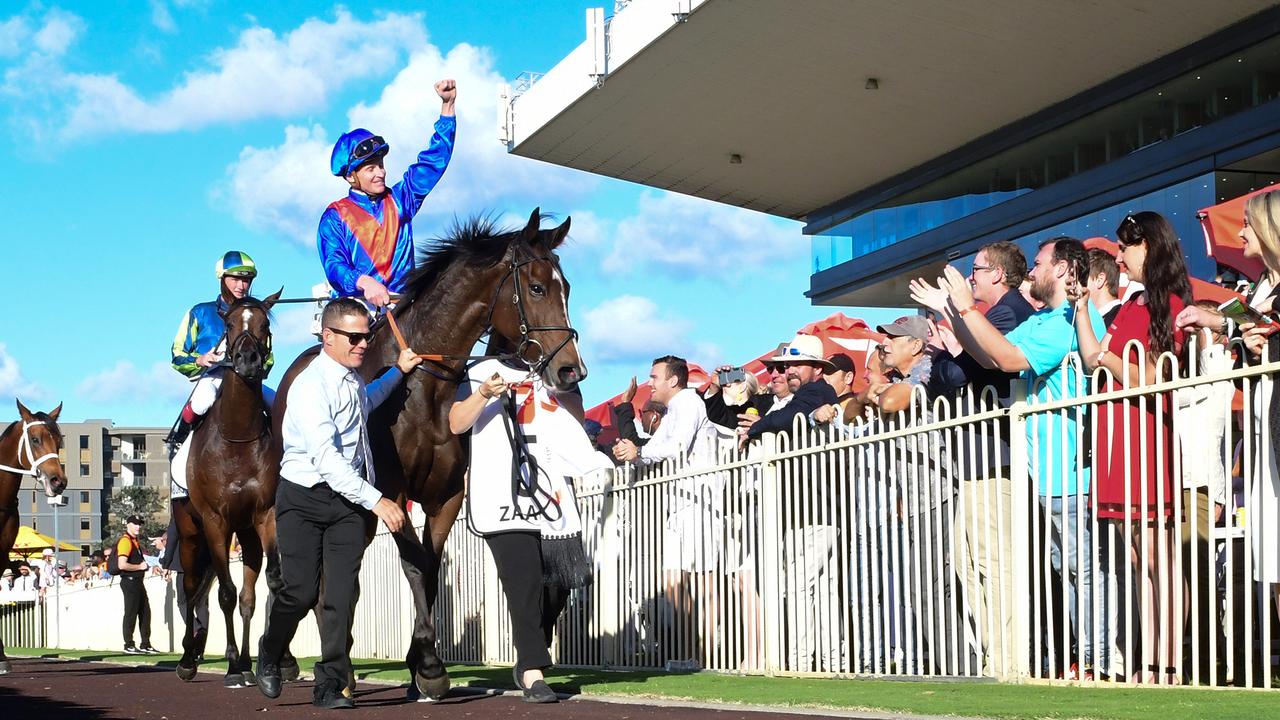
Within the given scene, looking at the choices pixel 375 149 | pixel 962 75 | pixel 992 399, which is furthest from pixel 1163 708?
pixel 962 75

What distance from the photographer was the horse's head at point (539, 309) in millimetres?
8039

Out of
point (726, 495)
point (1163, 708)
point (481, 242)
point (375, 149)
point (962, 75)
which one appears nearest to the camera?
point (1163, 708)

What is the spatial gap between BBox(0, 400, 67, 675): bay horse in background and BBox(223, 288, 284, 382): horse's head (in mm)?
5337

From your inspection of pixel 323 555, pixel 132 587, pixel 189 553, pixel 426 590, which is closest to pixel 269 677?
pixel 323 555

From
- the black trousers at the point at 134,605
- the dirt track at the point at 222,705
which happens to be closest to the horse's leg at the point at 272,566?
the dirt track at the point at 222,705

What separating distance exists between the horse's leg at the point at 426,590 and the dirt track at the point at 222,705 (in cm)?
16

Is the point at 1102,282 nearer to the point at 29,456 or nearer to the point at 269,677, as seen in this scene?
the point at 269,677

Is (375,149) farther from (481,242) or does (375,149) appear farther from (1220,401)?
(1220,401)

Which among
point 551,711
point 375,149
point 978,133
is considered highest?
point 978,133

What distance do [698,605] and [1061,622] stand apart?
11.4 ft

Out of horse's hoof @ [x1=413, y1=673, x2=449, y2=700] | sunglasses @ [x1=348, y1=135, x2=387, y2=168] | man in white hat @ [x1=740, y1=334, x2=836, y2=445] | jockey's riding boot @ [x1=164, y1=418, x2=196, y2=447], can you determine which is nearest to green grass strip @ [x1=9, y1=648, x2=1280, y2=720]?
horse's hoof @ [x1=413, y1=673, x2=449, y2=700]

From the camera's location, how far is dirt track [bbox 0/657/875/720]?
23.7ft

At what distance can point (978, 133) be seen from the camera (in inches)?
1598

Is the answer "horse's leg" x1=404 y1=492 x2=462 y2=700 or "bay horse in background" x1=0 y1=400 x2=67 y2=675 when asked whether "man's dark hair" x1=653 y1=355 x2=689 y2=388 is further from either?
"bay horse in background" x1=0 y1=400 x2=67 y2=675
